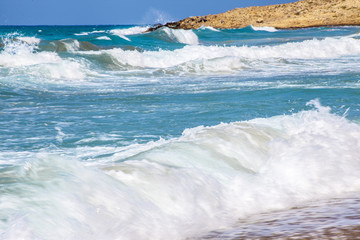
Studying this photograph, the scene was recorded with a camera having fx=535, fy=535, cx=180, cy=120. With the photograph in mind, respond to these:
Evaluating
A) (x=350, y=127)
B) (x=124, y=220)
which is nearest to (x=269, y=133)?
(x=350, y=127)

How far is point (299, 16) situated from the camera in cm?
6538

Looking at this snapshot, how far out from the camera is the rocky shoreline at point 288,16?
2418 inches

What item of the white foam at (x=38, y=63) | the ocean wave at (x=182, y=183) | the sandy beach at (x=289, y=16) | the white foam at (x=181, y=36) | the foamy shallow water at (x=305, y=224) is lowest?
the foamy shallow water at (x=305, y=224)

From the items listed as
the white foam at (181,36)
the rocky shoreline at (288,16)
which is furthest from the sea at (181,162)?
the rocky shoreline at (288,16)

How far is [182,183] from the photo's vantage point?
398 centimetres

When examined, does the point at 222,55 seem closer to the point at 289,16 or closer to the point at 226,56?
the point at 226,56

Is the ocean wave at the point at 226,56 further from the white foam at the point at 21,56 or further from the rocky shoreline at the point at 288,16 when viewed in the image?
the rocky shoreline at the point at 288,16

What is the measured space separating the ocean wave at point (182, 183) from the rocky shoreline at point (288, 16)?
55.4m

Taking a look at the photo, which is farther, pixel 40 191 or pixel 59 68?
pixel 59 68

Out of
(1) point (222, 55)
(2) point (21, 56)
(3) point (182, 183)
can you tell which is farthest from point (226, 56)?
(3) point (182, 183)

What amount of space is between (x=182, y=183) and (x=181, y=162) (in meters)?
0.66

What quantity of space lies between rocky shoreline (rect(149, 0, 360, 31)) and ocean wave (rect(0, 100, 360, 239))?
55397 millimetres

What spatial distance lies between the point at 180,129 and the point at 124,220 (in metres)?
3.54

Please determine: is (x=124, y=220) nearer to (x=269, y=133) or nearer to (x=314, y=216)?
(x=314, y=216)
